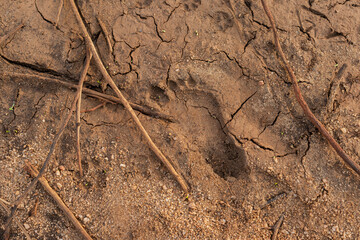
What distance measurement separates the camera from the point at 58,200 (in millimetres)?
2521

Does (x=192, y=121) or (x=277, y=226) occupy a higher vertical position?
(x=192, y=121)

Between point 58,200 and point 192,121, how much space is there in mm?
1383

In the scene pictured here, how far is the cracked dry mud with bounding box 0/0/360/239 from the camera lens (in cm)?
257

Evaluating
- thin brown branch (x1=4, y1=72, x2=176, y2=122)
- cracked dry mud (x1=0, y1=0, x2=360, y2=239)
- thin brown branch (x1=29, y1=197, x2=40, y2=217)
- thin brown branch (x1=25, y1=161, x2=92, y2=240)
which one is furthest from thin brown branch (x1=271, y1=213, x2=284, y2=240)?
thin brown branch (x1=29, y1=197, x2=40, y2=217)

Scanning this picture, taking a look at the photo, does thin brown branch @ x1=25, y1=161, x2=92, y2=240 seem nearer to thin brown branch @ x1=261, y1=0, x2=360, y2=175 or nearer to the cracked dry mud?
the cracked dry mud

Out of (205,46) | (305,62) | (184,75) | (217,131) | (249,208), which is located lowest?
(249,208)

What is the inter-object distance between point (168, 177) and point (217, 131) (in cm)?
64

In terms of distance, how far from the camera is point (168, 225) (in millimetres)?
2527

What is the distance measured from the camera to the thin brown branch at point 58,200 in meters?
2.46

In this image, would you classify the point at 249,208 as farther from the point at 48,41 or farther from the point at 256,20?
the point at 48,41

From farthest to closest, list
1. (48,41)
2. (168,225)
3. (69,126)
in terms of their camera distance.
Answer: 1. (48,41)
2. (69,126)
3. (168,225)

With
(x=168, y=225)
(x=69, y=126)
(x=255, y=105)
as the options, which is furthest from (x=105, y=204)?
(x=255, y=105)

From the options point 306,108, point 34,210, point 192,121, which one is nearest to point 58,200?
point 34,210

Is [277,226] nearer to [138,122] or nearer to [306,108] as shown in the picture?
[306,108]
